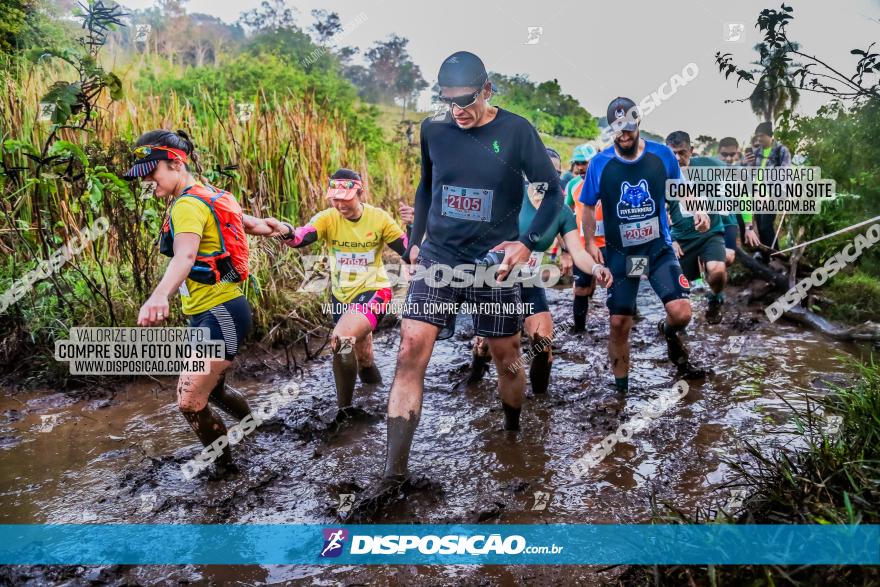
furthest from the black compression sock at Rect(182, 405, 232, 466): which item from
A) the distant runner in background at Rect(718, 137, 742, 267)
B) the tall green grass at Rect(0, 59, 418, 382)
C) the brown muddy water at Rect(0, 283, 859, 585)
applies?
the distant runner in background at Rect(718, 137, 742, 267)

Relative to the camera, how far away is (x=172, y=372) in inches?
230

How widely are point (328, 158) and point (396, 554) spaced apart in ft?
21.2

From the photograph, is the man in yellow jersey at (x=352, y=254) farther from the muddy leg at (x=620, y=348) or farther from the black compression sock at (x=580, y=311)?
the black compression sock at (x=580, y=311)

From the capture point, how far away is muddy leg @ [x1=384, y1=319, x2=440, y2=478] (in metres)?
3.44

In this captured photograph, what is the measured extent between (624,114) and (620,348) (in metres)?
1.88

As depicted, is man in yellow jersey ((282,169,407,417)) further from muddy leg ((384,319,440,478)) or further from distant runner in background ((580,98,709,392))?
distant runner in background ((580,98,709,392))

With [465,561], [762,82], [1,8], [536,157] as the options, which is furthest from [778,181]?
[1,8]

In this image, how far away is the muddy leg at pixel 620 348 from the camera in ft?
16.5

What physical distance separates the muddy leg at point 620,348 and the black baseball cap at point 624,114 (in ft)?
4.92

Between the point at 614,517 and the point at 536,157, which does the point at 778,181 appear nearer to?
the point at 536,157

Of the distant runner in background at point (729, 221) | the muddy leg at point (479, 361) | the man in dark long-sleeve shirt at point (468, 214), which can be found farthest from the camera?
the distant runner in background at point (729, 221)

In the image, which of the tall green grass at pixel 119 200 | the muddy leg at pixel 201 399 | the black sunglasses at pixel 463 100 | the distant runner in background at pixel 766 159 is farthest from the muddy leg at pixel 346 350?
the distant runner in background at pixel 766 159

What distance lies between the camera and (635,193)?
5.00m

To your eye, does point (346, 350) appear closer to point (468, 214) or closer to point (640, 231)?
point (468, 214)
